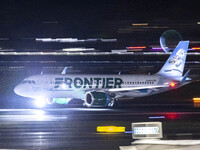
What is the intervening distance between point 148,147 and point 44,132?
10.1 m

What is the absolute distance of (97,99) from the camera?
116 ft

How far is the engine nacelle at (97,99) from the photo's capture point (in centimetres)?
3528

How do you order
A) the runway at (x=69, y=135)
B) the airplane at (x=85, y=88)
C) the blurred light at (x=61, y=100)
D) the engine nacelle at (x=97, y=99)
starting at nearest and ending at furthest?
1. the runway at (x=69, y=135)
2. the engine nacelle at (x=97, y=99)
3. the airplane at (x=85, y=88)
4. the blurred light at (x=61, y=100)

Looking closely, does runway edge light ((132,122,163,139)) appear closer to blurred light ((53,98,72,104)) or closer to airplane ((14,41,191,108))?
airplane ((14,41,191,108))

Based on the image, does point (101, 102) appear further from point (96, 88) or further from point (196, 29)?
point (196, 29)

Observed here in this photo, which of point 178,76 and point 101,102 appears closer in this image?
point 101,102

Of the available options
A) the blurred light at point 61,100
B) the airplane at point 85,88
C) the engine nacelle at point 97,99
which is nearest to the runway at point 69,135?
the engine nacelle at point 97,99

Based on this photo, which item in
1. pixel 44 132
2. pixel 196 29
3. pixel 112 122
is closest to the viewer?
pixel 44 132

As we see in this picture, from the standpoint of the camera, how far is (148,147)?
27.8 feet

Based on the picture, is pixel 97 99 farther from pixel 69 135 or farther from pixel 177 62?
pixel 69 135

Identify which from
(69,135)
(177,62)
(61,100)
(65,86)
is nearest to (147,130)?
(69,135)

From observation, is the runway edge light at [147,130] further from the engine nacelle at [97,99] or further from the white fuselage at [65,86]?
the white fuselage at [65,86]

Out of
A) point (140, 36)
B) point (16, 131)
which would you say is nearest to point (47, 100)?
point (16, 131)

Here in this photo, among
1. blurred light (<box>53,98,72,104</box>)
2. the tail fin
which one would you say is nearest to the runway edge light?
blurred light (<box>53,98,72,104</box>)
